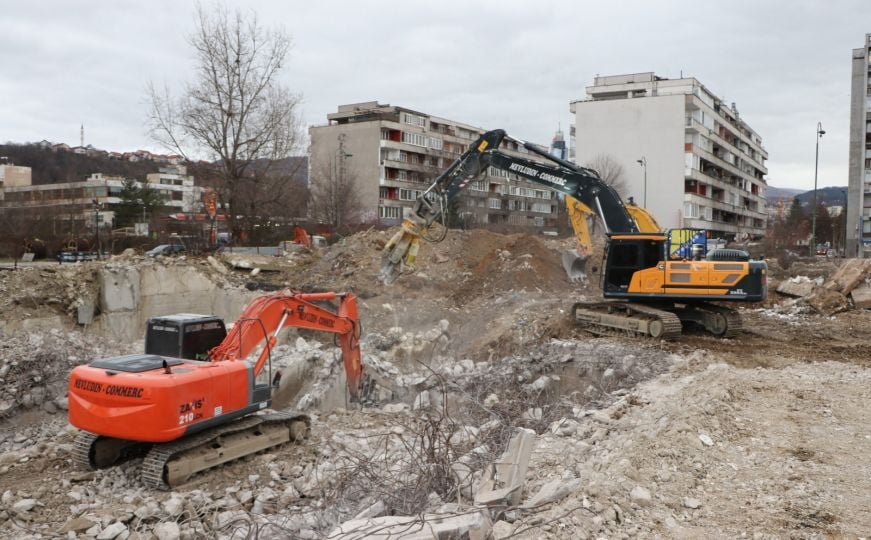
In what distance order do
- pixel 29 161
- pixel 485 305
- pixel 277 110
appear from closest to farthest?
1. pixel 485 305
2. pixel 277 110
3. pixel 29 161

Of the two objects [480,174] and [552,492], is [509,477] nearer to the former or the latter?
[552,492]

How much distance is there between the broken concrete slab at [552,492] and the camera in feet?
17.5

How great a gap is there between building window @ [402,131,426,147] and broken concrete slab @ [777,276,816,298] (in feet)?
154

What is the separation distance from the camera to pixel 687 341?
14.2 meters

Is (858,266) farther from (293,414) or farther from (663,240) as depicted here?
(293,414)

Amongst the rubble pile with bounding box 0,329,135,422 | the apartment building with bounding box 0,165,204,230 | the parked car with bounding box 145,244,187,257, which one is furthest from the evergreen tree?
the rubble pile with bounding box 0,329,135,422

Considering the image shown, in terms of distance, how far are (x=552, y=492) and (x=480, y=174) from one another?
10.6m

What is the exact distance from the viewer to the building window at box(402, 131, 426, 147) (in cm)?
6494

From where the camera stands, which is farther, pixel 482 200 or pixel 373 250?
pixel 482 200

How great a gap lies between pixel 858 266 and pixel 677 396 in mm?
13570

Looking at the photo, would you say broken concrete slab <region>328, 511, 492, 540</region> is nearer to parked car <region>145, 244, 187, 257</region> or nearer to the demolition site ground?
the demolition site ground

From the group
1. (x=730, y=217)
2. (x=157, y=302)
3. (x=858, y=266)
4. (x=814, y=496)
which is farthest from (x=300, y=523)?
(x=730, y=217)

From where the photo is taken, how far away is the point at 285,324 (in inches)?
392

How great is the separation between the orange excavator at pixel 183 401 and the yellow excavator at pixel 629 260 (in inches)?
215
